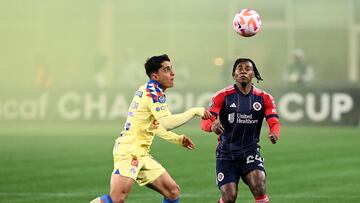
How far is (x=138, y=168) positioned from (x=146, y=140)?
33 centimetres

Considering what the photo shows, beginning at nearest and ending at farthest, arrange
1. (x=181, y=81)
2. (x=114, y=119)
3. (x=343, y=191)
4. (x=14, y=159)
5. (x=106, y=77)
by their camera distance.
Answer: (x=343, y=191), (x=14, y=159), (x=114, y=119), (x=181, y=81), (x=106, y=77)

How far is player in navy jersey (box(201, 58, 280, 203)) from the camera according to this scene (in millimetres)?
12273

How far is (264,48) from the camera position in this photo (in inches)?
1919

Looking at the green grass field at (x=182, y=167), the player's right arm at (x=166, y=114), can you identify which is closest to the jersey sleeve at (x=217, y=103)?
the player's right arm at (x=166, y=114)

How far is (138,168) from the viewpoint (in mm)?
11680

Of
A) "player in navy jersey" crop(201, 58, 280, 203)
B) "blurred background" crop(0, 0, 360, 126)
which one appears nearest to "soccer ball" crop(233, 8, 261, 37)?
"player in navy jersey" crop(201, 58, 280, 203)

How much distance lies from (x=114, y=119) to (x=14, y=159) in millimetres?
12177

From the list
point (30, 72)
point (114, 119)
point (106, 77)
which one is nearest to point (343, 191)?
point (114, 119)

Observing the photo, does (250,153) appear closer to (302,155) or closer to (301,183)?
(301,183)

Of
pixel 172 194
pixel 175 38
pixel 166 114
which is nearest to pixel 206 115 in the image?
pixel 166 114

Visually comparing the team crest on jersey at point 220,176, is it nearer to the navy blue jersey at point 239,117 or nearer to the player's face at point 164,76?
the navy blue jersey at point 239,117

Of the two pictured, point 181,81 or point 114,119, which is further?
point 181,81

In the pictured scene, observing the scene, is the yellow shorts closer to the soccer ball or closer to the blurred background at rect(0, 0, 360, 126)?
the soccer ball

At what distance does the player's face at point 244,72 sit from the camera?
12.3 meters
